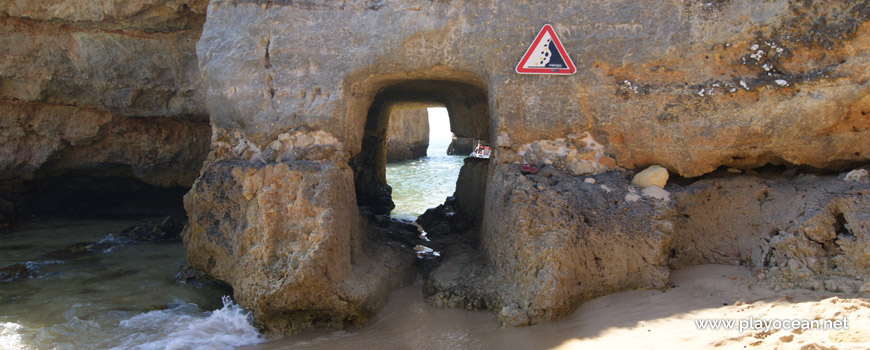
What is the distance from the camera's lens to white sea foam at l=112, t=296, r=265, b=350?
3.41 m

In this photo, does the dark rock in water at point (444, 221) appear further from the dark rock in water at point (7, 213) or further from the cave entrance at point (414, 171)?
the dark rock in water at point (7, 213)

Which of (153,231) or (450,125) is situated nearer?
(153,231)

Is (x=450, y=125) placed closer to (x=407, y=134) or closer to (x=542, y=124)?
(x=542, y=124)

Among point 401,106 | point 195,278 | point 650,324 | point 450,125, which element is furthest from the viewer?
point 401,106

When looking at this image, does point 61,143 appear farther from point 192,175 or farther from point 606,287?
point 606,287

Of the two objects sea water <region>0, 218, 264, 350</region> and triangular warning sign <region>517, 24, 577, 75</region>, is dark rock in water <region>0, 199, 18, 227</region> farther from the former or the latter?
triangular warning sign <region>517, 24, 577, 75</region>

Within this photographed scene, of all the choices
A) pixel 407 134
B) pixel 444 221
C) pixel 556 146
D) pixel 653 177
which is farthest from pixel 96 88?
pixel 407 134

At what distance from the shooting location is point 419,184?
38.9 ft

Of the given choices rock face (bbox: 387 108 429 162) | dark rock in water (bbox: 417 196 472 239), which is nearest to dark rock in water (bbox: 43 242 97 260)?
dark rock in water (bbox: 417 196 472 239)

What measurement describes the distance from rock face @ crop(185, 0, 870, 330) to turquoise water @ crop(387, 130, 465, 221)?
349cm

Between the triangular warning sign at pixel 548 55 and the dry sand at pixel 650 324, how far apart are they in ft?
4.94

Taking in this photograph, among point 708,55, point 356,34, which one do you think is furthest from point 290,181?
point 708,55

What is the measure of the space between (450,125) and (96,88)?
12.9 ft

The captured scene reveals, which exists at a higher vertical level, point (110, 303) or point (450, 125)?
point (450, 125)
